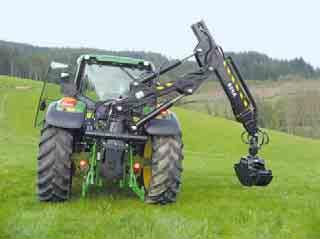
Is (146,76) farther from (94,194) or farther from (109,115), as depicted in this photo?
(94,194)

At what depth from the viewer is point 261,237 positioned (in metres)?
6.08

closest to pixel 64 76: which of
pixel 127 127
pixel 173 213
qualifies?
pixel 127 127

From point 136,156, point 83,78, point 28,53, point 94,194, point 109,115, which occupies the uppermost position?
point 28,53

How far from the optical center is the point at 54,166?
7.87 meters

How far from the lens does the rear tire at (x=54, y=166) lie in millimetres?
7883

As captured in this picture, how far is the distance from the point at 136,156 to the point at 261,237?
2835mm

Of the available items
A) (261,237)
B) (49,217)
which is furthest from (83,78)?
(261,237)

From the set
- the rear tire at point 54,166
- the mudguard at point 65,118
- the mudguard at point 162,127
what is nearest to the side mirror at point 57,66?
the mudguard at point 65,118

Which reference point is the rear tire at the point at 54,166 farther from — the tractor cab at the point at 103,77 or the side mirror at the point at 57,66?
the tractor cab at the point at 103,77

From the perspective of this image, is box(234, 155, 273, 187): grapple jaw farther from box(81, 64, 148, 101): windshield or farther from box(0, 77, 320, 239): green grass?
box(81, 64, 148, 101): windshield

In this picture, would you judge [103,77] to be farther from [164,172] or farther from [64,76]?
[164,172]

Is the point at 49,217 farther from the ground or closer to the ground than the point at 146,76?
closer to the ground

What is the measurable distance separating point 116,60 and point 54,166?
2.55 m

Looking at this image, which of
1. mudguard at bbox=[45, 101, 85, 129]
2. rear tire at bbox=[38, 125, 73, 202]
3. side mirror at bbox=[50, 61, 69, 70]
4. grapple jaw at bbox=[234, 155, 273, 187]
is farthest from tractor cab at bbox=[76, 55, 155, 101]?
grapple jaw at bbox=[234, 155, 273, 187]
